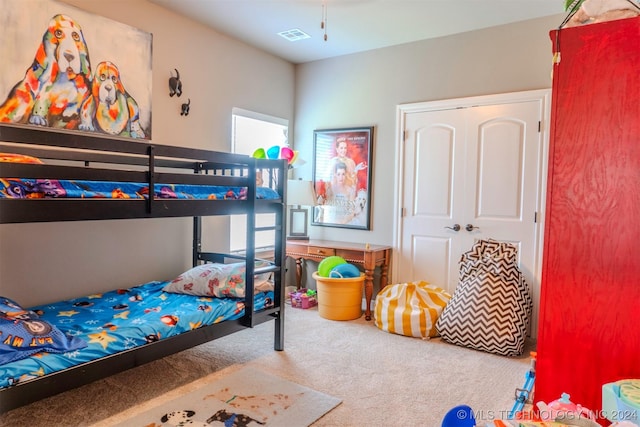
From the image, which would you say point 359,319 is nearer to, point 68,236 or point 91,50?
point 68,236

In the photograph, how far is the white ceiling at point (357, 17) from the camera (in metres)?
3.31

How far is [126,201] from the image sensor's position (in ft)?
7.11

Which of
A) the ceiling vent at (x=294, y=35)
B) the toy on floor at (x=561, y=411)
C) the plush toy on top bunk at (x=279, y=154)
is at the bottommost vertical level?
the toy on floor at (x=561, y=411)

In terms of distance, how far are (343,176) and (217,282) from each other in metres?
2.09

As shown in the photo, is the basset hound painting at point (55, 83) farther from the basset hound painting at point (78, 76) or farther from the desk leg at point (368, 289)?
the desk leg at point (368, 289)

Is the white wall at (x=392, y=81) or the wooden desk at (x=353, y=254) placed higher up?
the white wall at (x=392, y=81)

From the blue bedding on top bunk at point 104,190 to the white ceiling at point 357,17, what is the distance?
1.61 meters

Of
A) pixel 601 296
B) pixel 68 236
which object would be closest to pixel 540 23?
pixel 601 296

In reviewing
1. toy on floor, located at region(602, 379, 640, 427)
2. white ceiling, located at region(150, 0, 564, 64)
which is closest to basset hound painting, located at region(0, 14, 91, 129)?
white ceiling, located at region(150, 0, 564, 64)

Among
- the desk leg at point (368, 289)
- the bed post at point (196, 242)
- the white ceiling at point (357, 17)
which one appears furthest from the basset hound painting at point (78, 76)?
the desk leg at point (368, 289)

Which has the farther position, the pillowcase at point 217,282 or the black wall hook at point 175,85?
the black wall hook at point 175,85

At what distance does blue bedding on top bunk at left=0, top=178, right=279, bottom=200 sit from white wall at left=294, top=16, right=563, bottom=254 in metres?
1.88

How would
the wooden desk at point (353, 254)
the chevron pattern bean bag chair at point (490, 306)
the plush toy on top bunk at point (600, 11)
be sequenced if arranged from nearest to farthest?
the plush toy on top bunk at point (600, 11), the chevron pattern bean bag chair at point (490, 306), the wooden desk at point (353, 254)

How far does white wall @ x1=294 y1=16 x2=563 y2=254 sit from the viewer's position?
3.60 m
